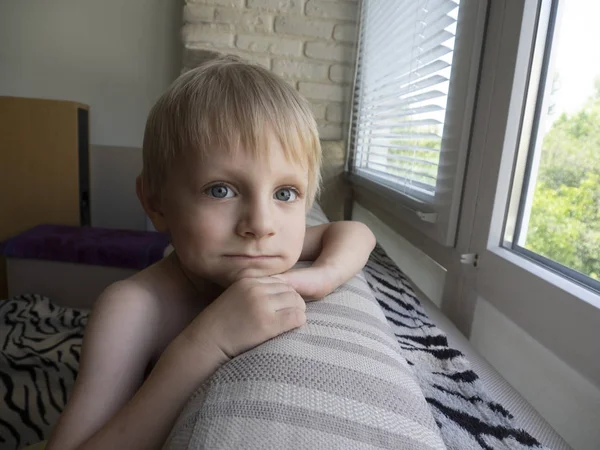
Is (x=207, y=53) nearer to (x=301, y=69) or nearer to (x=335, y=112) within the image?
(x=301, y=69)

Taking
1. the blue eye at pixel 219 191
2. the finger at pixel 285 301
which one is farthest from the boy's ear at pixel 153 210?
the finger at pixel 285 301

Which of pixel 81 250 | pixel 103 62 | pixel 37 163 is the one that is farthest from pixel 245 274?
pixel 103 62

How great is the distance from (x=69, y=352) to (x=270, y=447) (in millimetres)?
1260

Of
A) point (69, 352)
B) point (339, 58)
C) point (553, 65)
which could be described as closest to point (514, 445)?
point (553, 65)

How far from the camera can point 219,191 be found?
48 centimetres

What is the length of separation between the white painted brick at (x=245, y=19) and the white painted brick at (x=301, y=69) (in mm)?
177

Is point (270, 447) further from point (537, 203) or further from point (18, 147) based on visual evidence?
point (18, 147)

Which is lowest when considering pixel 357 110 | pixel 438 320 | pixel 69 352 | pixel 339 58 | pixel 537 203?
pixel 69 352

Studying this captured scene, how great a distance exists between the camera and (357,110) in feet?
7.00

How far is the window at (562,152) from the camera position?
1.91 feet

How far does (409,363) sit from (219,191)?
1.25 ft

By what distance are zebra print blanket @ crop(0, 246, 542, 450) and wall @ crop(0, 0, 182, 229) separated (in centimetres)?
116

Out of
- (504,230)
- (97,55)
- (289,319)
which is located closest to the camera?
(289,319)

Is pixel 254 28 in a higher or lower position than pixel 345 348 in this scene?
higher
